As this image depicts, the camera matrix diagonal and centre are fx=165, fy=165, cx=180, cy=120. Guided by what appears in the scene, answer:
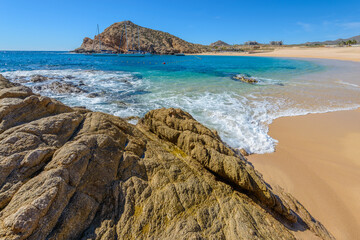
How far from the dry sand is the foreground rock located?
1.00 meters

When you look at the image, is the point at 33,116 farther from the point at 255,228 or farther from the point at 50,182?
the point at 255,228

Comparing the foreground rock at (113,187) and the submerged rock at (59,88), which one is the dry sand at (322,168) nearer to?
the foreground rock at (113,187)

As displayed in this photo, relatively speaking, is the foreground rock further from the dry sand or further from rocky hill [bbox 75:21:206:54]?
rocky hill [bbox 75:21:206:54]

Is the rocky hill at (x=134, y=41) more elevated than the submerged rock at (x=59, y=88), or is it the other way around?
the rocky hill at (x=134, y=41)

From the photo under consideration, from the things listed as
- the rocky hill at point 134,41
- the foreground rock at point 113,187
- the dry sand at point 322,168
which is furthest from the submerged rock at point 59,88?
the rocky hill at point 134,41

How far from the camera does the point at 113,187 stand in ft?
9.84

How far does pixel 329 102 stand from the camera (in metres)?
13.1

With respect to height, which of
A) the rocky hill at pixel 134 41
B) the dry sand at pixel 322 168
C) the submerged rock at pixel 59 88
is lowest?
the dry sand at pixel 322 168

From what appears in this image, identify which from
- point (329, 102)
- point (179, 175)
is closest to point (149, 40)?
point (329, 102)

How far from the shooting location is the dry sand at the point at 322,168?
4535mm

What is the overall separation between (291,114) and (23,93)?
13.0m

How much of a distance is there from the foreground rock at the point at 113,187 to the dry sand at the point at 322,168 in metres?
1.00

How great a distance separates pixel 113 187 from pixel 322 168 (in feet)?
23.4

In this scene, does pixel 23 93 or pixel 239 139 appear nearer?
pixel 23 93
